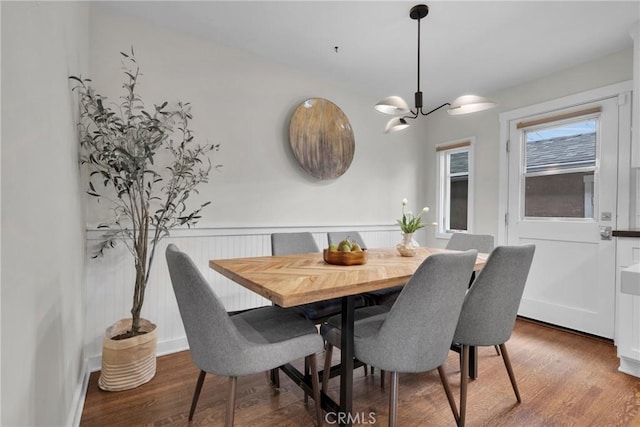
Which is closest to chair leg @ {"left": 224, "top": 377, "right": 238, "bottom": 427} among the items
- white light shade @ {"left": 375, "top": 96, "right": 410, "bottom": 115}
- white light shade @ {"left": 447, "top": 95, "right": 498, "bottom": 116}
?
white light shade @ {"left": 375, "top": 96, "right": 410, "bottom": 115}

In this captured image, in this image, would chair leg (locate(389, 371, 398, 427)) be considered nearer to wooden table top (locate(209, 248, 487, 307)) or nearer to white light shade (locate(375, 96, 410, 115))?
wooden table top (locate(209, 248, 487, 307))

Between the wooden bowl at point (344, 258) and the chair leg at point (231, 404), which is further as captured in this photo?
the wooden bowl at point (344, 258)

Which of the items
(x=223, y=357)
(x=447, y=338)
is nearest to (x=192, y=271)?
(x=223, y=357)

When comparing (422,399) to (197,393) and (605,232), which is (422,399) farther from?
(605,232)

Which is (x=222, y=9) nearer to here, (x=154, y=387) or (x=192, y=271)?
(x=192, y=271)

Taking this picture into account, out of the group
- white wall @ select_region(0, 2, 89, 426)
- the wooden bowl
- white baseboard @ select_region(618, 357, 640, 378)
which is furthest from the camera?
white baseboard @ select_region(618, 357, 640, 378)

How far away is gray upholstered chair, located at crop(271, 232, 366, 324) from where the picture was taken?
6.31ft

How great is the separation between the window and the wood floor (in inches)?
77.3

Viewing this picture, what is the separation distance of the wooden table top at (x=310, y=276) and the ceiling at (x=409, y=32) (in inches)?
70.2

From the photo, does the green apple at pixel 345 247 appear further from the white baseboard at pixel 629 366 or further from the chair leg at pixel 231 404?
the white baseboard at pixel 629 366

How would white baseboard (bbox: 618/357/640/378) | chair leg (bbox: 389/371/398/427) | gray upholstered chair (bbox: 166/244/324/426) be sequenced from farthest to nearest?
white baseboard (bbox: 618/357/640/378) < chair leg (bbox: 389/371/398/427) < gray upholstered chair (bbox: 166/244/324/426)

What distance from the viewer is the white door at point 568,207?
2.67 meters

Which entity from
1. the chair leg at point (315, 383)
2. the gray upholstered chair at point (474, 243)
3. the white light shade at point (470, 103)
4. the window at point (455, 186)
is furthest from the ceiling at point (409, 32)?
the chair leg at point (315, 383)

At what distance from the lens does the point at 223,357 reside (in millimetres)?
1229
